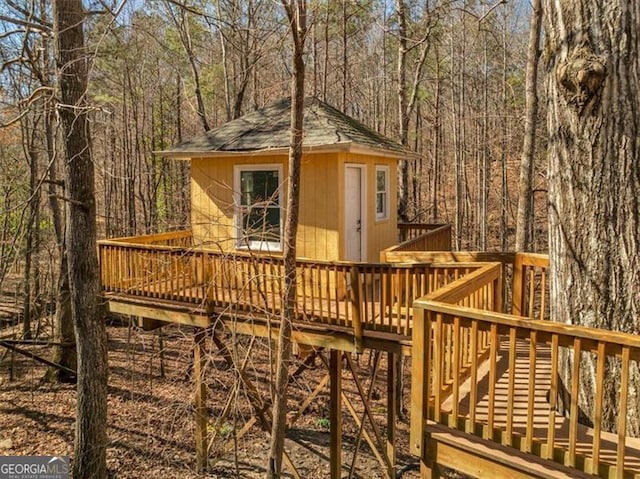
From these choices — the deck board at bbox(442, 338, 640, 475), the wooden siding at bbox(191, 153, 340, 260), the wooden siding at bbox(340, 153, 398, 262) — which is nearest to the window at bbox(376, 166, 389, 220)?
the wooden siding at bbox(340, 153, 398, 262)

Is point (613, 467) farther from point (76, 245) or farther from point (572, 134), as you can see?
point (76, 245)

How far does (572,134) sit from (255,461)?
329 inches

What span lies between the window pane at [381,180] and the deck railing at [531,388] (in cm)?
522

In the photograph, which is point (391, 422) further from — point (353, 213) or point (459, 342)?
point (459, 342)

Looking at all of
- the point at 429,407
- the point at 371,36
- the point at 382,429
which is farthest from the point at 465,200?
the point at 429,407

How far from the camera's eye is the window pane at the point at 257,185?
350 inches

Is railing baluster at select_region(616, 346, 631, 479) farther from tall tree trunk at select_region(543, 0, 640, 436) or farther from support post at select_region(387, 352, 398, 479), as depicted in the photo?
support post at select_region(387, 352, 398, 479)

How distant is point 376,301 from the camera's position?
27.1 ft

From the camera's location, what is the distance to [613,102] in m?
3.89

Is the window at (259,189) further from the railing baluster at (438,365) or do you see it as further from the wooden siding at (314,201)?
the railing baluster at (438,365)

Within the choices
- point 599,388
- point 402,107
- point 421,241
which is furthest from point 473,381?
point 402,107

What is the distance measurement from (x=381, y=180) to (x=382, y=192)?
0.81 ft

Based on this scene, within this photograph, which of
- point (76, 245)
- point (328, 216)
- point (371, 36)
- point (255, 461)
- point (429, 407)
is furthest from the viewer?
point (371, 36)

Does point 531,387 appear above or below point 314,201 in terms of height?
below
